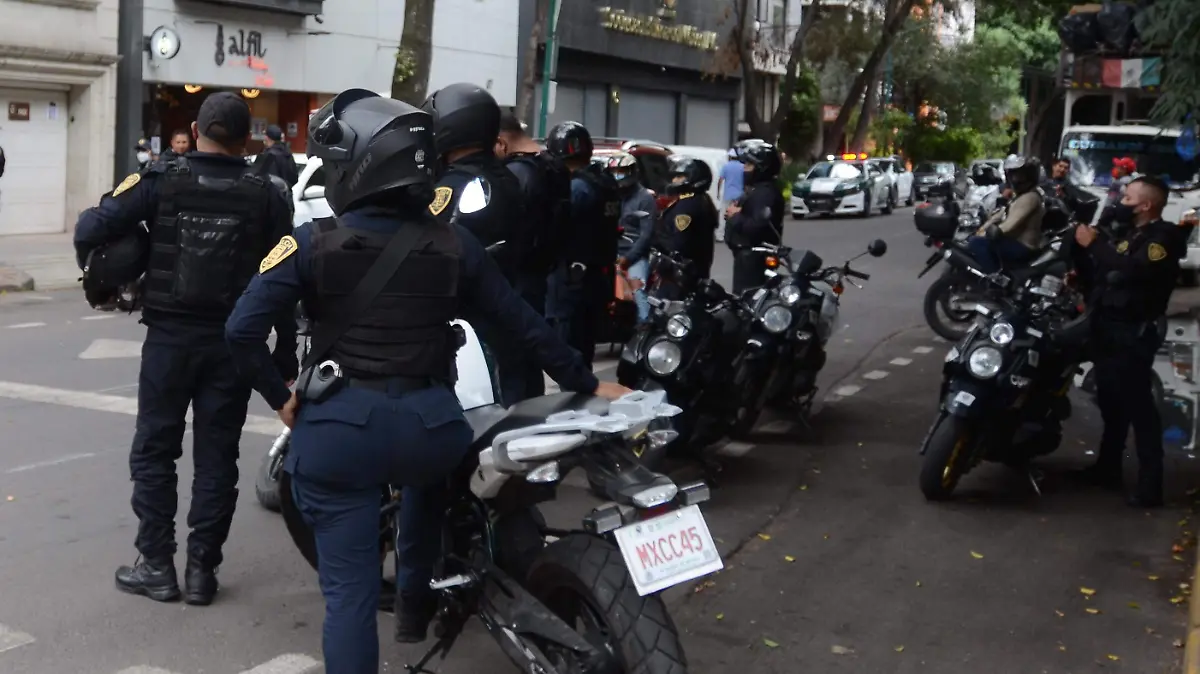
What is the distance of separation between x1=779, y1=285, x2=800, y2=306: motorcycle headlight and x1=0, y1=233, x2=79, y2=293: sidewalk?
9363 millimetres

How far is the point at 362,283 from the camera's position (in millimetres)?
3857

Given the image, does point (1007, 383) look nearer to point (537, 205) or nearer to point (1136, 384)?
point (1136, 384)

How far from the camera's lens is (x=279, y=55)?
2647 cm

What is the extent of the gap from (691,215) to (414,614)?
5122 mm

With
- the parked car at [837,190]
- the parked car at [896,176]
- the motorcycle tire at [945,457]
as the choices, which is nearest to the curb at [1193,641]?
the motorcycle tire at [945,457]

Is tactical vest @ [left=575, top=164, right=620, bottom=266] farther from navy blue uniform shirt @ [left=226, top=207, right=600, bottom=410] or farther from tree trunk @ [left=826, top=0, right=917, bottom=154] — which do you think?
tree trunk @ [left=826, top=0, right=917, bottom=154]

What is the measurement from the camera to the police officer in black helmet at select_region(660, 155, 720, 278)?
9.33 metres

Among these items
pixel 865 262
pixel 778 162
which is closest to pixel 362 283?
pixel 778 162

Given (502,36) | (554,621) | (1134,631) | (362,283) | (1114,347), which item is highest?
(502,36)

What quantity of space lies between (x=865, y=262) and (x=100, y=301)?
18636mm

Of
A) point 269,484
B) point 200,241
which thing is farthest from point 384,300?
point 269,484

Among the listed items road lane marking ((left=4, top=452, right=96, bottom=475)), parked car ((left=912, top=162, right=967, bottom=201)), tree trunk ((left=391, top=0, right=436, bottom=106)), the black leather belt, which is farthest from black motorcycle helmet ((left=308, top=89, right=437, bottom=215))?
parked car ((left=912, top=162, right=967, bottom=201))

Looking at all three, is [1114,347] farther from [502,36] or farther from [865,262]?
[502,36]

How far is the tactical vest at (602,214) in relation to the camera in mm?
8242
